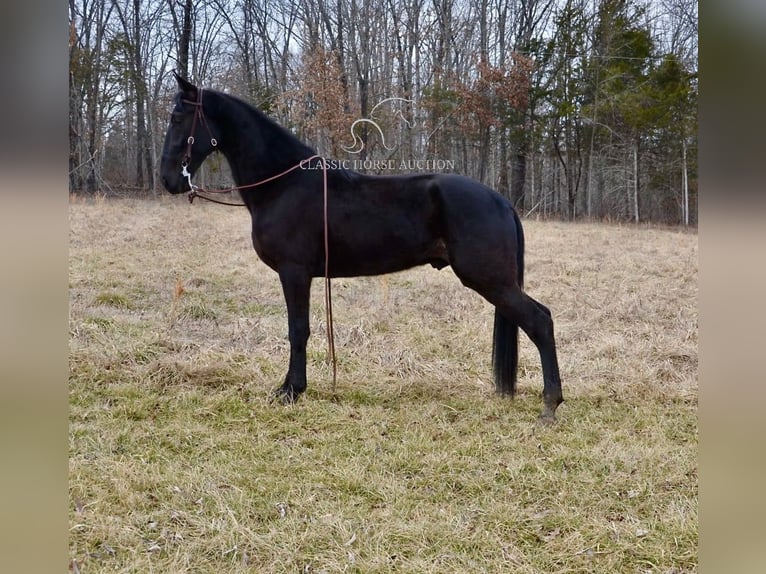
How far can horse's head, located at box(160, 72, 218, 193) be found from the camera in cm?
296

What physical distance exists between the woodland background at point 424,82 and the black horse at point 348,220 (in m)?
0.33

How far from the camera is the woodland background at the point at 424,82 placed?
11.0 ft

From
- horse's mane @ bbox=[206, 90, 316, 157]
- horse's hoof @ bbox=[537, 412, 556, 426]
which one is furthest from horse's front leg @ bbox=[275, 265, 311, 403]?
horse's hoof @ bbox=[537, 412, 556, 426]

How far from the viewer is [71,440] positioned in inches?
104

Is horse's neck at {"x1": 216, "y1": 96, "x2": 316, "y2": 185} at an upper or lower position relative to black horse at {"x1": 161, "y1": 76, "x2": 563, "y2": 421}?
upper

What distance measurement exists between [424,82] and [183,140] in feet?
5.15

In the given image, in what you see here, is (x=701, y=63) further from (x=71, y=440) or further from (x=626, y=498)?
(x=71, y=440)

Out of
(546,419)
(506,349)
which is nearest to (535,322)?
(506,349)

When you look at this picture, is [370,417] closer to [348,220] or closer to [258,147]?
[348,220]

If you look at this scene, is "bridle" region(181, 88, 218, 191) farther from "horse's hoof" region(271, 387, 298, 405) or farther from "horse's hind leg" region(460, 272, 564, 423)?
"horse's hind leg" region(460, 272, 564, 423)

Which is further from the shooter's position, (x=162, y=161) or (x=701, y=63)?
(x=162, y=161)

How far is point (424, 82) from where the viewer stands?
338 cm
